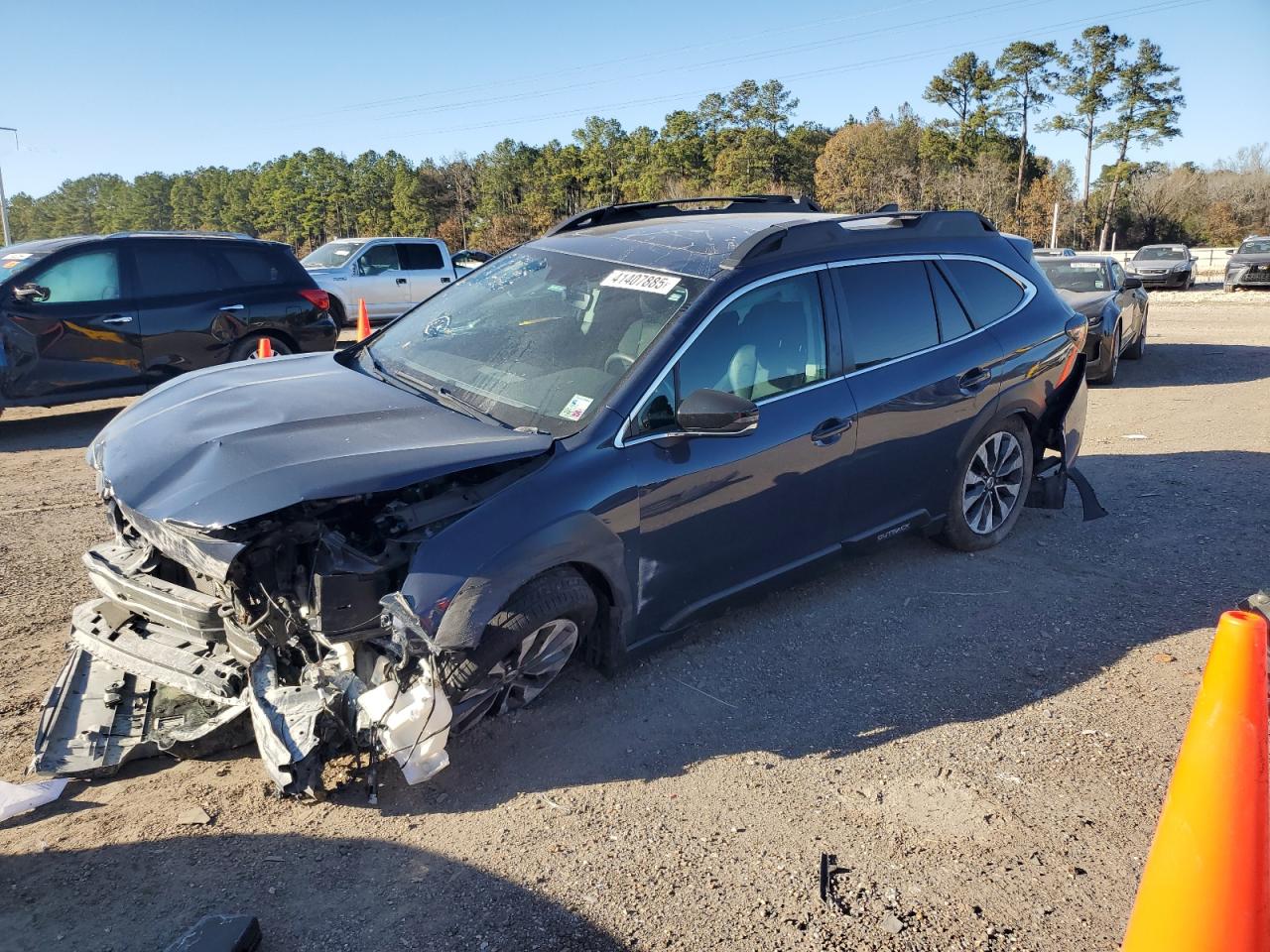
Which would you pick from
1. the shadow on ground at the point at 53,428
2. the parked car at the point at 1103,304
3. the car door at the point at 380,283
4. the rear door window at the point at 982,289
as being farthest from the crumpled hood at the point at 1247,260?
the shadow on ground at the point at 53,428

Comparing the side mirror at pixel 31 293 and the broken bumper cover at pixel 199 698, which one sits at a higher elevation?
the side mirror at pixel 31 293

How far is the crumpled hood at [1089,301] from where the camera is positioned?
35.0 feet

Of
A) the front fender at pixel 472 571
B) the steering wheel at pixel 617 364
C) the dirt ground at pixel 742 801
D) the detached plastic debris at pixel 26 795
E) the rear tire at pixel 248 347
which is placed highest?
the steering wheel at pixel 617 364

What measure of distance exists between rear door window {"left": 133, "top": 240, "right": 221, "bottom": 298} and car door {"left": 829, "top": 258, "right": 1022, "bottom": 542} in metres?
7.39

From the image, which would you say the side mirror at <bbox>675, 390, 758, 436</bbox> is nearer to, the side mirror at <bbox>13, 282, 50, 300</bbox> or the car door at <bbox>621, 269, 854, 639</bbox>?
the car door at <bbox>621, 269, 854, 639</bbox>

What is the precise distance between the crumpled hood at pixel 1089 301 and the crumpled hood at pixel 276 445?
29.8ft

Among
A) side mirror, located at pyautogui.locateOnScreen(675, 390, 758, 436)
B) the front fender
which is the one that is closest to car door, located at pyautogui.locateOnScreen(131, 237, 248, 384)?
the front fender

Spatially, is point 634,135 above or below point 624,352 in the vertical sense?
above

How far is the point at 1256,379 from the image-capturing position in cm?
1144

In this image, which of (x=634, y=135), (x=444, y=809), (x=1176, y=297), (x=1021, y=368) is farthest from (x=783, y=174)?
(x=444, y=809)

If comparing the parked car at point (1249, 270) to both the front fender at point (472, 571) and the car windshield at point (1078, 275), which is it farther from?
the front fender at point (472, 571)

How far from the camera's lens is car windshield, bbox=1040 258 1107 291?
41.0 feet

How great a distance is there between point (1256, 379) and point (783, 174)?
41334 millimetres

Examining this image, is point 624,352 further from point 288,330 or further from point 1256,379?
point 1256,379
